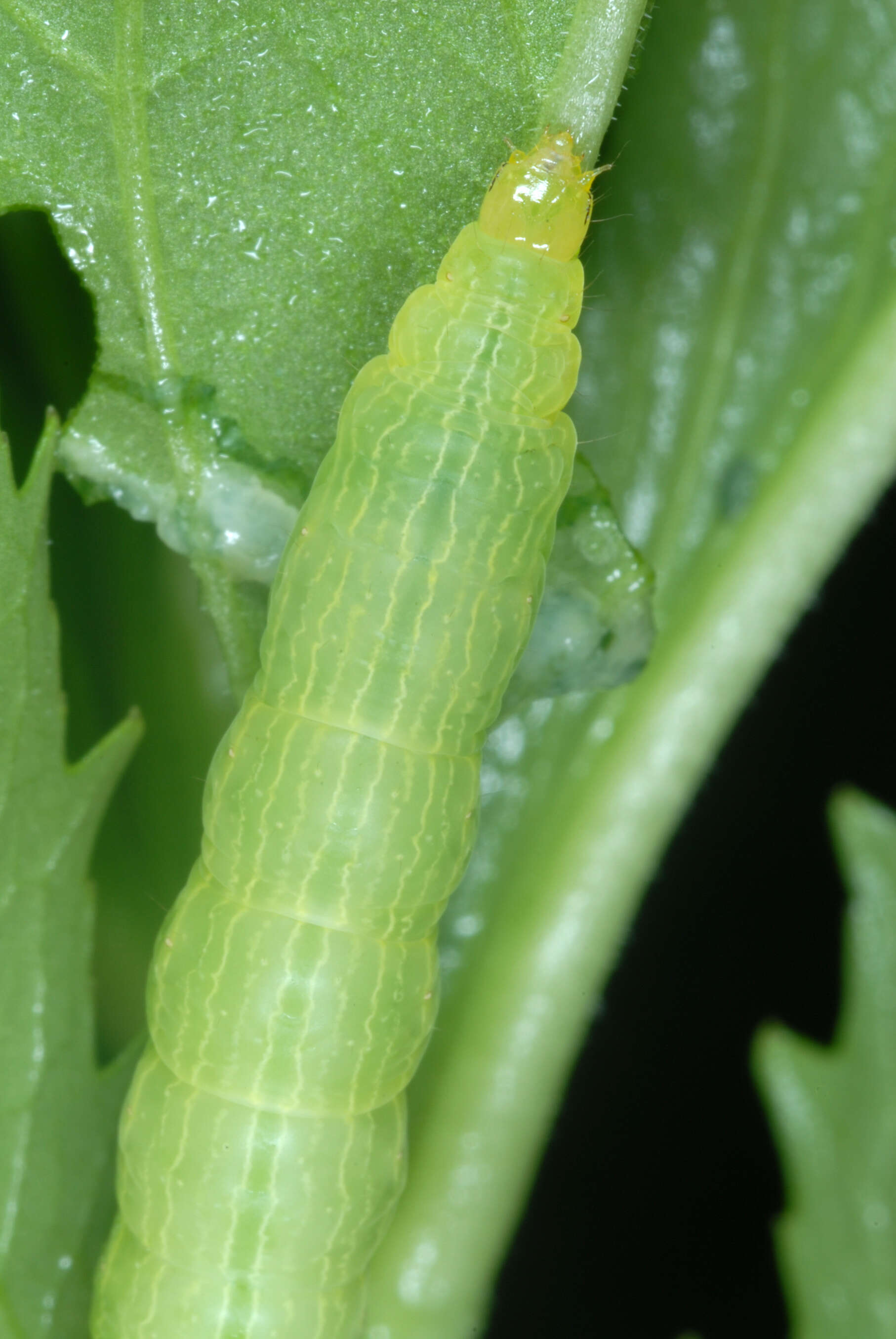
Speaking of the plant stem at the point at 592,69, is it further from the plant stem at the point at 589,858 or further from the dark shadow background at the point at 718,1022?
the dark shadow background at the point at 718,1022

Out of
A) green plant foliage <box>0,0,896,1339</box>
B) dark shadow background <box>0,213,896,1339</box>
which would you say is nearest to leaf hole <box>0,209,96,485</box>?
green plant foliage <box>0,0,896,1339</box>

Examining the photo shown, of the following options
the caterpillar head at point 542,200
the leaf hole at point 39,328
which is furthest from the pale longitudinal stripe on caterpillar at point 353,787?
the leaf hole at point 39,328

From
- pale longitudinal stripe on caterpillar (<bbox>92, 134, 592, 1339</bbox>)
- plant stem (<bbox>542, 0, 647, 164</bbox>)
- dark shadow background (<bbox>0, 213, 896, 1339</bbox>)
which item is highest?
plant stem (<bbox>542, 0, 647, 164</bbox>)

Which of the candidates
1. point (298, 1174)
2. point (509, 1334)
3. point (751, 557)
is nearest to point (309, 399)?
point (751, 557)

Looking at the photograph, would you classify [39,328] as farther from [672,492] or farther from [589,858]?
[589,858]

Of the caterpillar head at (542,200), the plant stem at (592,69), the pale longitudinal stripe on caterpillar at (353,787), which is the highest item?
the plant stem at (592,69)

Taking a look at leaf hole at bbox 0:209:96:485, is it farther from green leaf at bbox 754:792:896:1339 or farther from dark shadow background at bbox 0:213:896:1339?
dark shadow background at bbox 0:213:896:1339

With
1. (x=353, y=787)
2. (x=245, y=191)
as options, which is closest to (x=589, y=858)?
(x=353, y=787)

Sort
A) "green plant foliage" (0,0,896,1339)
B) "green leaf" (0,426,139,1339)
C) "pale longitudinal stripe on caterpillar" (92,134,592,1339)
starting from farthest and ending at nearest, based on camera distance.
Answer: "green plant foliage" (0,0,896,1339) < "green leaf" (0,426,139,1339) < "pale longitudinal stripe on caterpillar" (92,134,592,1339)
